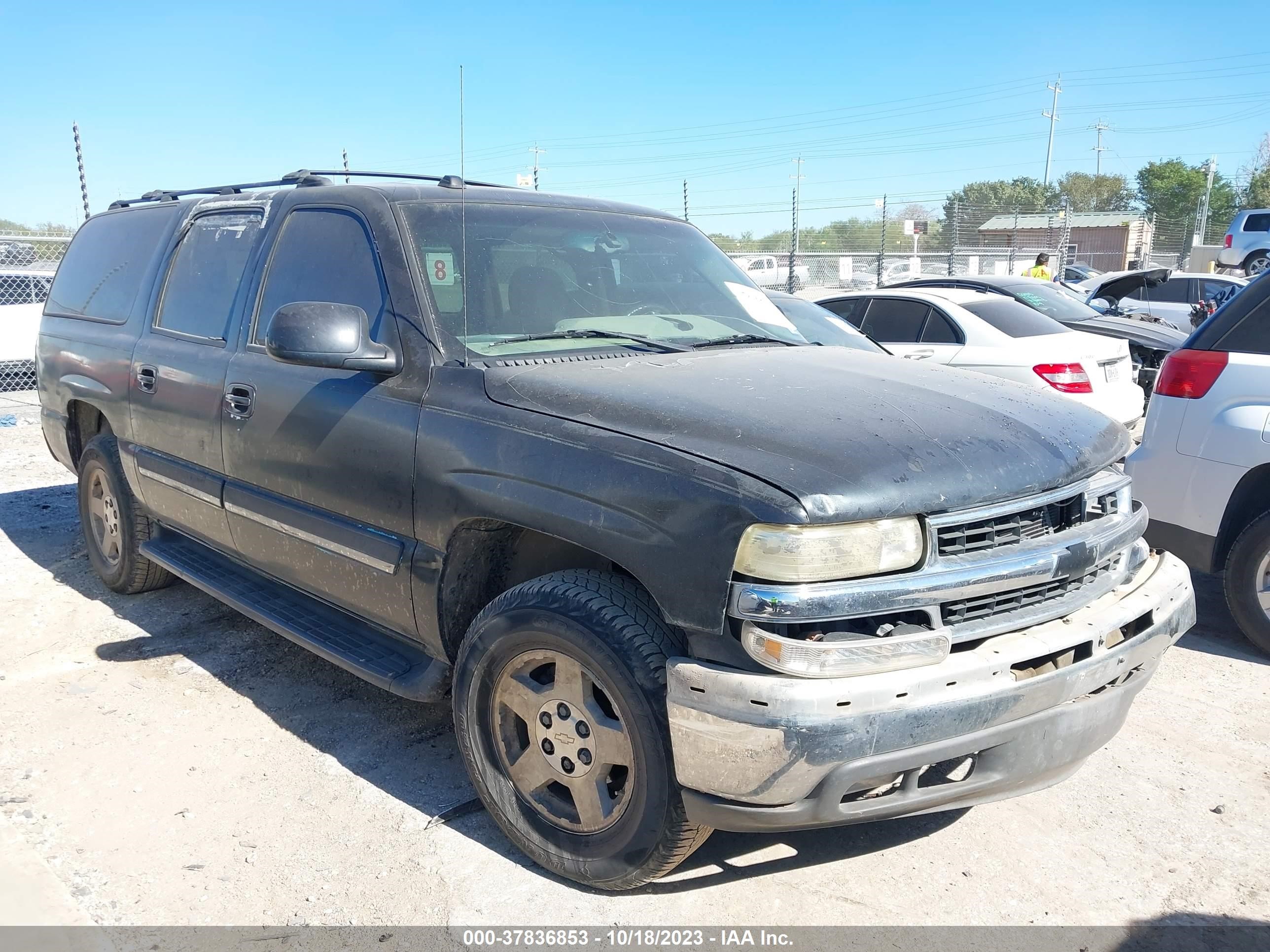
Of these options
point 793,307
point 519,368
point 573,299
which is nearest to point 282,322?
point 519,368

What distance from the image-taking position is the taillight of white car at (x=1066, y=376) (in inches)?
300

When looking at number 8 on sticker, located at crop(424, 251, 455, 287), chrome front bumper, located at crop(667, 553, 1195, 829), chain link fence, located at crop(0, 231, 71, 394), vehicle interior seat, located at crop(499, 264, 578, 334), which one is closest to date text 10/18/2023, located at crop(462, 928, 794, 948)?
chrome front bumper, located at crop(667, 553, 1195, 829)

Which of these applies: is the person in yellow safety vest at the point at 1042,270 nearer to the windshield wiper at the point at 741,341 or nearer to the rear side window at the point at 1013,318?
the rear side window at the point at 1013,318

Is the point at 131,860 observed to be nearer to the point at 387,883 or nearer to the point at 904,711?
the point at 387,883

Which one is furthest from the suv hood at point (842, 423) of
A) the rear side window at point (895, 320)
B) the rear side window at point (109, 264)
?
the rear side window at point (895, 320)

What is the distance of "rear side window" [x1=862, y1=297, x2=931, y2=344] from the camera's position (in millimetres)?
8594

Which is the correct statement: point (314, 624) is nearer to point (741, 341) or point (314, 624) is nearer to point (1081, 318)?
point (741, 341)

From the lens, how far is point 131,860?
9.63 ft

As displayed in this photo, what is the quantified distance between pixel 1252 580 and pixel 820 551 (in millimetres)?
3166

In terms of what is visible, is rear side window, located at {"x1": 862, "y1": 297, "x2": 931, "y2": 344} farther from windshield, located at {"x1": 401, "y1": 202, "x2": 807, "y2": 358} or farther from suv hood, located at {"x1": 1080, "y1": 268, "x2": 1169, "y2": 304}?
windshield, located at {"x1": 401, "y1": 202, "x2": 807, "y2": 358}

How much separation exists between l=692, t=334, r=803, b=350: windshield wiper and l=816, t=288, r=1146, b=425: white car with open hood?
13.9 ft

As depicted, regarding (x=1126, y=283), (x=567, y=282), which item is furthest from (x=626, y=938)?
(x=1126, y=283)

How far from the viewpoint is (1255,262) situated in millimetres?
21953

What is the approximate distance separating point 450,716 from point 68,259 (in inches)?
149
